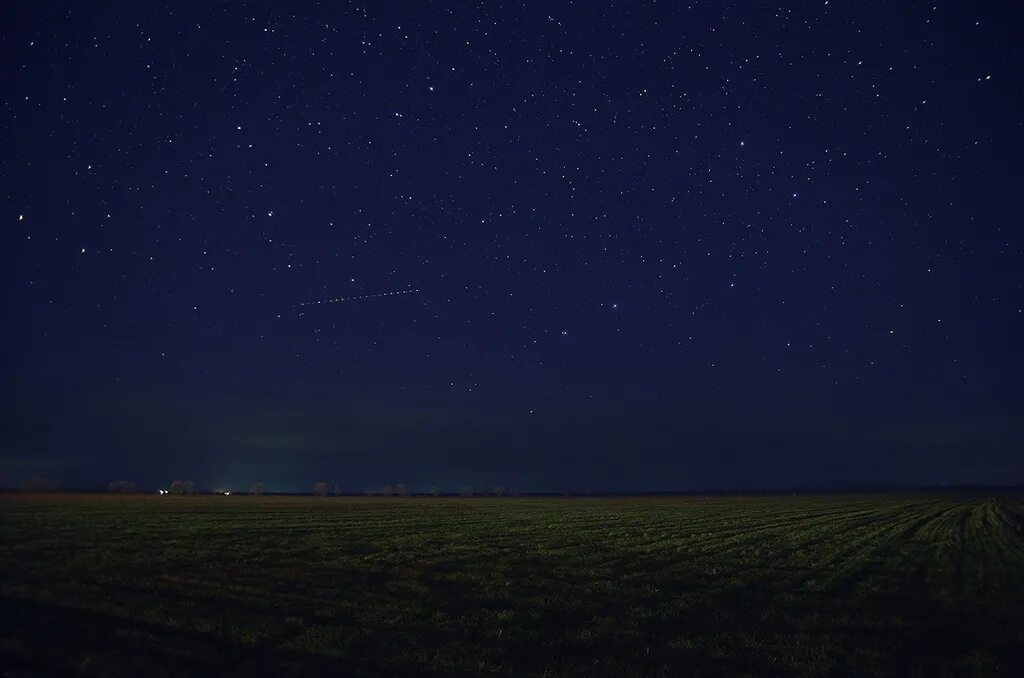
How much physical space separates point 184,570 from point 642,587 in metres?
12.8

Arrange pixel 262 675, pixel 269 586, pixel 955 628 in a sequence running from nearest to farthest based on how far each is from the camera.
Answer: pixel 262 675
pixel 955 628
pixel 269 586

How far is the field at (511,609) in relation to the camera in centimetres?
937

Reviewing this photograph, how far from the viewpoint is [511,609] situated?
12766mm

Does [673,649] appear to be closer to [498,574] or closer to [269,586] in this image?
[498,574]

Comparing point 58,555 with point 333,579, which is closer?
point 333,579

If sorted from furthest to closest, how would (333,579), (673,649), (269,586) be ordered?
(333,579) → (269,586) → (673,649)

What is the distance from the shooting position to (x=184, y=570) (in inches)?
698

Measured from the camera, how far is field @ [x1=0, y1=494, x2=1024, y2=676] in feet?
30.7

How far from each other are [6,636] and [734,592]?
47.3ft

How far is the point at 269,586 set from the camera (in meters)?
15.2

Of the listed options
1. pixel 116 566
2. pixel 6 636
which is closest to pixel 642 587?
pixel 6 636

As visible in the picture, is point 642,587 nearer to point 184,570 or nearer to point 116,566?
point 184,570

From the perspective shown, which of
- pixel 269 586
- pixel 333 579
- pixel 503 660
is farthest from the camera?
pixel 333 579

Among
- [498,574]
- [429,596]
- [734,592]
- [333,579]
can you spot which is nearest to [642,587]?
[734,592]
